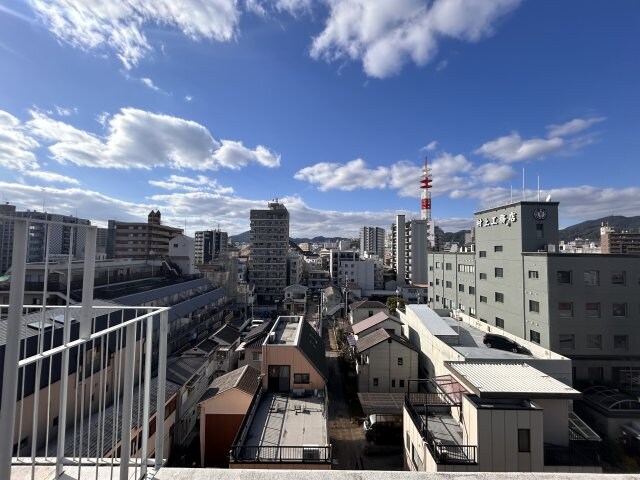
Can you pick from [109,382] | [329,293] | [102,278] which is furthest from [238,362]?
[329,293]

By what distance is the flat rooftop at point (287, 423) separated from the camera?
8336 mm

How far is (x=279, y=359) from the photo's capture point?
1219cm

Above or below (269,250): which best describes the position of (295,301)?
below

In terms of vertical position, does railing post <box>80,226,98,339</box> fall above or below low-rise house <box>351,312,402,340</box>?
above

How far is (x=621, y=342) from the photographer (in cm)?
1517

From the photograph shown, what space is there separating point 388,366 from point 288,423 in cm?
753

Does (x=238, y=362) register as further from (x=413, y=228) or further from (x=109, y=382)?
(x=413, y=228)

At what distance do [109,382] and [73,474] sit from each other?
10.4 meters

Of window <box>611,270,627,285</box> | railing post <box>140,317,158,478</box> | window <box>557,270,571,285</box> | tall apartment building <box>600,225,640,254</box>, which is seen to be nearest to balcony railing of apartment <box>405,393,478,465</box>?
railing post <box>140,317,158,478</box>

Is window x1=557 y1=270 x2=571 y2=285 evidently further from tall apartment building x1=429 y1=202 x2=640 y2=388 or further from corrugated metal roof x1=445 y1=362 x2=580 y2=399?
corrugated metal roof x1=445 y1=362 x2=580 y2=399

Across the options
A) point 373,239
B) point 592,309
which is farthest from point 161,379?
point 373,239

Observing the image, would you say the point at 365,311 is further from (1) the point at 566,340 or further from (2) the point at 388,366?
(1) the point at 566,340

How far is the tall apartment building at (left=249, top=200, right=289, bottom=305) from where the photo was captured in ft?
149

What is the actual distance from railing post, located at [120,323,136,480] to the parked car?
1602cm
